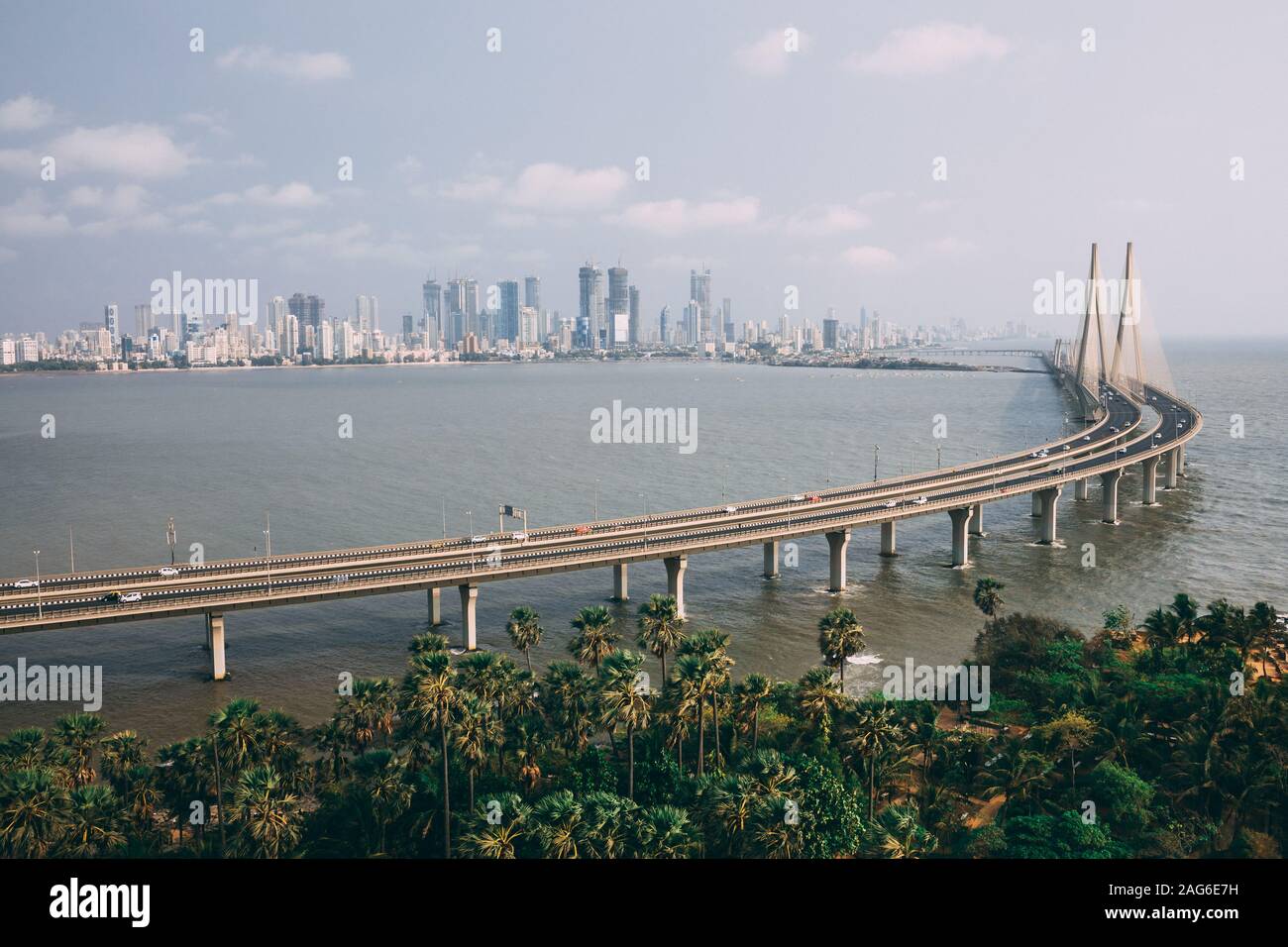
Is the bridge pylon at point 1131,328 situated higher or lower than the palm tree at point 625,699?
higher

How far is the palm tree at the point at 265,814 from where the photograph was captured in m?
26.2

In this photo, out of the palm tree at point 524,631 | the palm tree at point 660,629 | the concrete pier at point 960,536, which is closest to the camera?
the palm tree at point 660,629

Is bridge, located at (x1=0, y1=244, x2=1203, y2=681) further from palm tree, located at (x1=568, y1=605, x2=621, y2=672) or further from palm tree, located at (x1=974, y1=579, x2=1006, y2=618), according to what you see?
palm tree, located at (x1=568, y1=605, x2=621, y2=672)

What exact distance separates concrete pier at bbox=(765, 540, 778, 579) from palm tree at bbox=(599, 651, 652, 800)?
120 feet

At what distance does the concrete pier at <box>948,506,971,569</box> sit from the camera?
72750mm

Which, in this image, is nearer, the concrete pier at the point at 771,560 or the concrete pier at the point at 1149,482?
the concrete pier at the point at 771,560

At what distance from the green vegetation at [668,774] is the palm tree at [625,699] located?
0.12 meters
